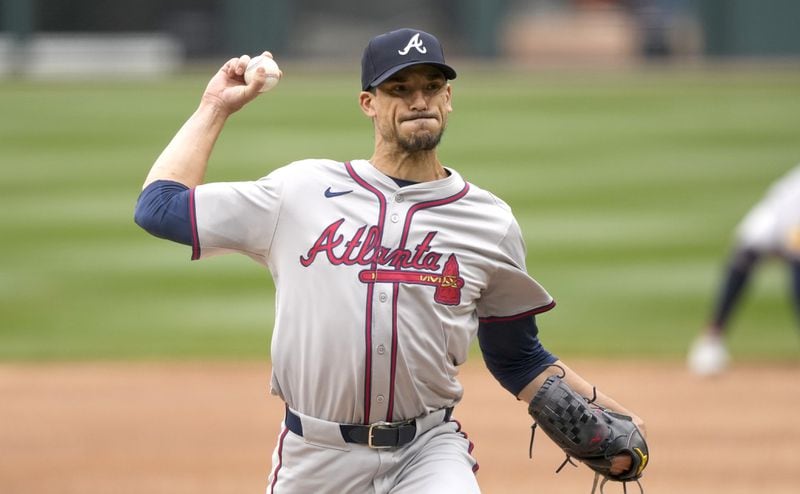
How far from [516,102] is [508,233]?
14.5 m

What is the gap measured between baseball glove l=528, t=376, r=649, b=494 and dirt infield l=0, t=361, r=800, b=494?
9.37 feet

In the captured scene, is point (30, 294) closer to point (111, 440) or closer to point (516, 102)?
point (111, 440)

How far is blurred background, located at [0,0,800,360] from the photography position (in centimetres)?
1097

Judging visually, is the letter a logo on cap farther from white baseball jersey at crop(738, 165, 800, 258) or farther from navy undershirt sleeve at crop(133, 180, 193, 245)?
white baseball jersey at crop(738, 165, 800, 258)

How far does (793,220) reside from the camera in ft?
27.5

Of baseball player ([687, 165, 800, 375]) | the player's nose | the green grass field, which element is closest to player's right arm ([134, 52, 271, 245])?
the player's nose

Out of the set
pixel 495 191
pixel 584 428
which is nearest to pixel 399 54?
pixel 584 428

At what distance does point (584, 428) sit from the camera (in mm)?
3508

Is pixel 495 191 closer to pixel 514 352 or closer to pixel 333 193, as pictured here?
pixel 514 352

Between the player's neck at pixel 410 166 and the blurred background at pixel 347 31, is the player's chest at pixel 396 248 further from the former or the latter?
the blurred background at pixel 347 31

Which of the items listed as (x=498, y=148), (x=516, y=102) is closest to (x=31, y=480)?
(x=498, y=148)

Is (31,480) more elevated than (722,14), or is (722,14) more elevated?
(722,14)

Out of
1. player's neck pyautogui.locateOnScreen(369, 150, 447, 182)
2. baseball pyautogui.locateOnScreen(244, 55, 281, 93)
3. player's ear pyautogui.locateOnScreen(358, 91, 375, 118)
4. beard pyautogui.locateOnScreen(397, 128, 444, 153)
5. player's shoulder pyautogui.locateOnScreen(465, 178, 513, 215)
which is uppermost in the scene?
baseball pyautogui.locateOnScreen(244, 55, 281, 93)

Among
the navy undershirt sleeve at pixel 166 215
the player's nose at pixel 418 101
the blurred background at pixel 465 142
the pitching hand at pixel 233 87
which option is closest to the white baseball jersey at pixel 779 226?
the blurred background at pixel 465 142
